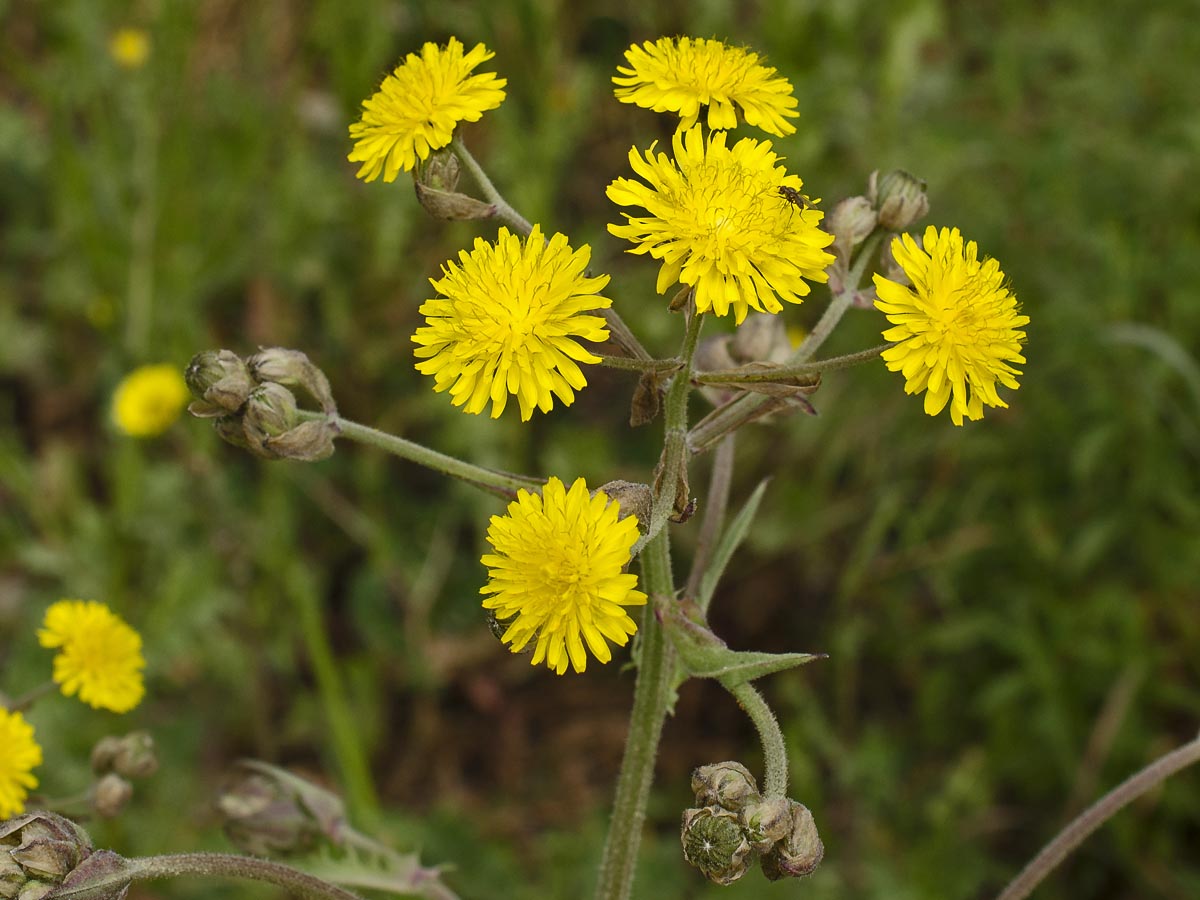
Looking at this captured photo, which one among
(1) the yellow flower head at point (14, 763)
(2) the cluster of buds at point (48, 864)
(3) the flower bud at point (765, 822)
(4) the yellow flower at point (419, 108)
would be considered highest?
(4) the yellow flower at point (419, 108)

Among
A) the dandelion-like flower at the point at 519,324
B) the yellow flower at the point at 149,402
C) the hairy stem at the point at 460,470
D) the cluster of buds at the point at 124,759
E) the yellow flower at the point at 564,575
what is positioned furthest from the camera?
the yellow flower at the point at 149,402

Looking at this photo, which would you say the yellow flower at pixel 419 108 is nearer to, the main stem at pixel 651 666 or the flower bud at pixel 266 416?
the flower bud at pixel 266 416

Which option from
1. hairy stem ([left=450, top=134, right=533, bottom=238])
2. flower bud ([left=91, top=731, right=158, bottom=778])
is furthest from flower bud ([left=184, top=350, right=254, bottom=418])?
flower bud ([left=91, top=731, right=158, bottom=778])

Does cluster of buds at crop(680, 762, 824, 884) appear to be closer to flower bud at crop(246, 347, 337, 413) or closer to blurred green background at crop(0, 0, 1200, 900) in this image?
flower bud at crop(246, 347, 337, 413)

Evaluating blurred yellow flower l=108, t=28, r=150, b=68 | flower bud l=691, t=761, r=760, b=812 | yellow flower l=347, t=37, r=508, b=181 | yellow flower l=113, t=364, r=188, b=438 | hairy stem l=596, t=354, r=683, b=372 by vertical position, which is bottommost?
flower bud l=691, t=761, r=760, b=812

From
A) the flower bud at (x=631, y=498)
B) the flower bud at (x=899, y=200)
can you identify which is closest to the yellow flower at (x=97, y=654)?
the flower bud at (x=631, y=498)

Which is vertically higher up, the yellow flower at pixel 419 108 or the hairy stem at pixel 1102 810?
the yellow flower at pixel 419 108
